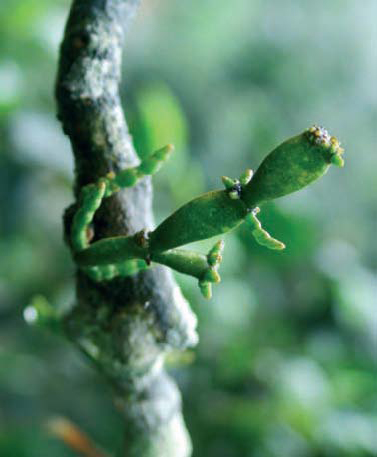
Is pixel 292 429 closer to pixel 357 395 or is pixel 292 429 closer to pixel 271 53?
pixel 357 395

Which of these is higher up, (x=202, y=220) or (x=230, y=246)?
(x=230, y=246)

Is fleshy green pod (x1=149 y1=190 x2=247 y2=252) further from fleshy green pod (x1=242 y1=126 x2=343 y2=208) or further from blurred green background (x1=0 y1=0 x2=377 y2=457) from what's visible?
blurred green background (x1=0 y1=0 x2=377 y2=457)

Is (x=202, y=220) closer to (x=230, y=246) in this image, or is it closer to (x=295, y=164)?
(x=295, y=164)

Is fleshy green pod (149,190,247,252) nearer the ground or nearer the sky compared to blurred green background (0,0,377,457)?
nearer the ground

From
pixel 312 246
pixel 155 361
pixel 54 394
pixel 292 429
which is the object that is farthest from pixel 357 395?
pixel 155 361

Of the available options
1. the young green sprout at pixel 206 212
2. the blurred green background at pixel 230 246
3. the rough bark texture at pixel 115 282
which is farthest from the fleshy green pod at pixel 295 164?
the blurred green background at pixel 230 246

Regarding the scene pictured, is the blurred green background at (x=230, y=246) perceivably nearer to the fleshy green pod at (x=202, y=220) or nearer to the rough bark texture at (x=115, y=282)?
the rough bark texture at (x=115, y=282)

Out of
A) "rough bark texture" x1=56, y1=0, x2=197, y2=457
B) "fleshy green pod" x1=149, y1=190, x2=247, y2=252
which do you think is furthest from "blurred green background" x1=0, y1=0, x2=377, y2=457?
"fleshy green pod" x1=149, y1=190, x2=247, y2=252

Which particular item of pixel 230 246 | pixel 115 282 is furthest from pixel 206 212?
pixel 230 246
